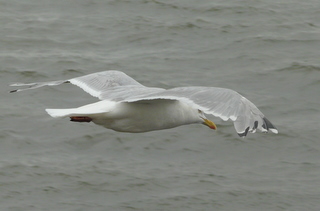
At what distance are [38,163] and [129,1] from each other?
18.5 ft

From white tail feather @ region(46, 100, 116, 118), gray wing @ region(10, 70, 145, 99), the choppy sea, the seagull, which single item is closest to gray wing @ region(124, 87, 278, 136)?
the seagull

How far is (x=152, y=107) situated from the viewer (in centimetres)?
703

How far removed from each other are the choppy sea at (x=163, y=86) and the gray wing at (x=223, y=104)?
314cm

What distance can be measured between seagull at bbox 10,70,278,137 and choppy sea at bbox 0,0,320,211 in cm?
219

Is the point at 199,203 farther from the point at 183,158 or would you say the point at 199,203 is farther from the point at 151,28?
the point at 151,28

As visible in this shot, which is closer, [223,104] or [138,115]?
[223,104]

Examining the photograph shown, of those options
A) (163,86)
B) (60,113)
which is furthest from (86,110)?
(163,86)

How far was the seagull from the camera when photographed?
6082 millimetres

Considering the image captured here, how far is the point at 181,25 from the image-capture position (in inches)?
535

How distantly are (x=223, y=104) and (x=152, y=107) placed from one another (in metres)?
1.06

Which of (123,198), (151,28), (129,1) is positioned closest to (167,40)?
(151,28)

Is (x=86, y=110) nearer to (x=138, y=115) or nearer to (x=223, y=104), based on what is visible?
(x=138, y=115)

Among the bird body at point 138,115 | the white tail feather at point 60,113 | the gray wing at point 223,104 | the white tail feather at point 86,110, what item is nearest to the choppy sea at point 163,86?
the bird body at point 138,115

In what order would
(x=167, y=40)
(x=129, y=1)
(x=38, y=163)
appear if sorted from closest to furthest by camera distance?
(x=38, y=163), (x=167, y=40), (x=129, y=1)
